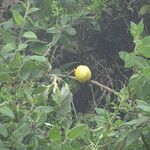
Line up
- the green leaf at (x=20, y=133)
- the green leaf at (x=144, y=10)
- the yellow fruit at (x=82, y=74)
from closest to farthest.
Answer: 1. the green leaf at (x=20, y=133)
2. the yellow fruit at (x=82, y=74)
3. the green leaf at (x=144, y=10)

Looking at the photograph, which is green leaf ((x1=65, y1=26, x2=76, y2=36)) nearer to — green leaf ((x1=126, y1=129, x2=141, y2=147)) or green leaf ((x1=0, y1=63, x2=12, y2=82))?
green leaf ((x1=0, y1=63, x2=12, y2=82))

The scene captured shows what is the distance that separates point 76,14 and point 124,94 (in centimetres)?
116

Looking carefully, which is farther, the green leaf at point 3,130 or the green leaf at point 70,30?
the green leaf at point 70,30

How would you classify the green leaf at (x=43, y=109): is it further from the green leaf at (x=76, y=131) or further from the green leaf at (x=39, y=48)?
the green leaf at (x=39, y=48)

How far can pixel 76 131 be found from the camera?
6.13ft

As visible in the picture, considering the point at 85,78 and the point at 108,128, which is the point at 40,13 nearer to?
the point at 85,78

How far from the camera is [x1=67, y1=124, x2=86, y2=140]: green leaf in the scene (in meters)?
1.86

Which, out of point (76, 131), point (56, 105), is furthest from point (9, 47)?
point (76, 131)

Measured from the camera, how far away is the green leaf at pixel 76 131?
186cm

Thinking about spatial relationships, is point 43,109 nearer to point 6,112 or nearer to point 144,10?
point 6,112

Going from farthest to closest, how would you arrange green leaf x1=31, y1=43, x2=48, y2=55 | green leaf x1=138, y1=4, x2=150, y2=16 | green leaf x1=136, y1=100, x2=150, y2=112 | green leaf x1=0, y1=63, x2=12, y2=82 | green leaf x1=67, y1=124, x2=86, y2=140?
green leaf x1=138, y1=4, x2=150, y2=16, green leaf x1=31, y1=43, x2=48, y2=55, green leaf x1=0, y1=63, x2=12, y2=82, green leaf x1=67, y1=124, x2=86, y2=140, green leaf x1=136, y1=100, x2=150, y2=112

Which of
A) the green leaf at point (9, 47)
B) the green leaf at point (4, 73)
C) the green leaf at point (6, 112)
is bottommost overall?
the green leaf at point (6, 112)

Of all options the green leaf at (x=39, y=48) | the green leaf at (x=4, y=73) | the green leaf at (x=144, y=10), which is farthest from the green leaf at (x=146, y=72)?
the green leaf at (x=144, y=10)

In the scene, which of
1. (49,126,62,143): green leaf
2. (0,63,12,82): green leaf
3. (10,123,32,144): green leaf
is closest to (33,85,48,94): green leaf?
(0,63,12,82): green leaf
